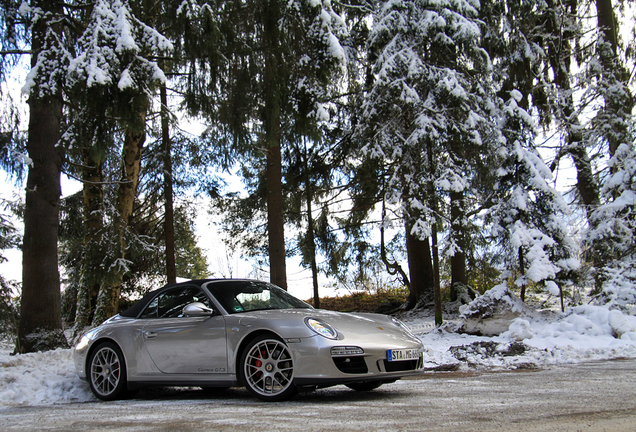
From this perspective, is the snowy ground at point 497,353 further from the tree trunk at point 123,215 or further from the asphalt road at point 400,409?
the tree trunk at point 123,215

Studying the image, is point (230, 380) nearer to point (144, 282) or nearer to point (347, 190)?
point (347, 190)

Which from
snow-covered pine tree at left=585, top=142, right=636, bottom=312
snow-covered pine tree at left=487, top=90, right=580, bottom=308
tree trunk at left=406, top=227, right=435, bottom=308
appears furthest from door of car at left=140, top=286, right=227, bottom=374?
tree trunk at left=406, top=227, right=435, bottom=308

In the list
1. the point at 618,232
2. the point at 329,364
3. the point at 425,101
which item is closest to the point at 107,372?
the point at 329,364

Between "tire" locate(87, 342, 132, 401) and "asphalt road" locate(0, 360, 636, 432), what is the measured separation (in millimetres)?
269

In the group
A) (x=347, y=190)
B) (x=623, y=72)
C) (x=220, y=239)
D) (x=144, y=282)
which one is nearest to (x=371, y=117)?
(x=347, y=190)

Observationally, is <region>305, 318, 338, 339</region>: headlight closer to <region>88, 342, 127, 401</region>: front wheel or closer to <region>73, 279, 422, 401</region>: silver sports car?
<region>73, 279, 422, 401</region>: silver sports car

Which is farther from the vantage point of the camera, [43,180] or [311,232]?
[311,232]

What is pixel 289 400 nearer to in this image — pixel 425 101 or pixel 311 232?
pixel 425 101

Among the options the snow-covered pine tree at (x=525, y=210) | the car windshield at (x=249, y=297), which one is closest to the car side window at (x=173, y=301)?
the car windshield at (x=249, y=297)

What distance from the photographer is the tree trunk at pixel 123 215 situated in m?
12.9

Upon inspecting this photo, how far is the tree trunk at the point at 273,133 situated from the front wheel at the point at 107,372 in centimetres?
637

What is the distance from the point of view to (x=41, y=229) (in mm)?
9227

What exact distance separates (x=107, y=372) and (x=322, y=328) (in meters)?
2.91

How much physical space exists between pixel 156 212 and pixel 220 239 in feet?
8.19
